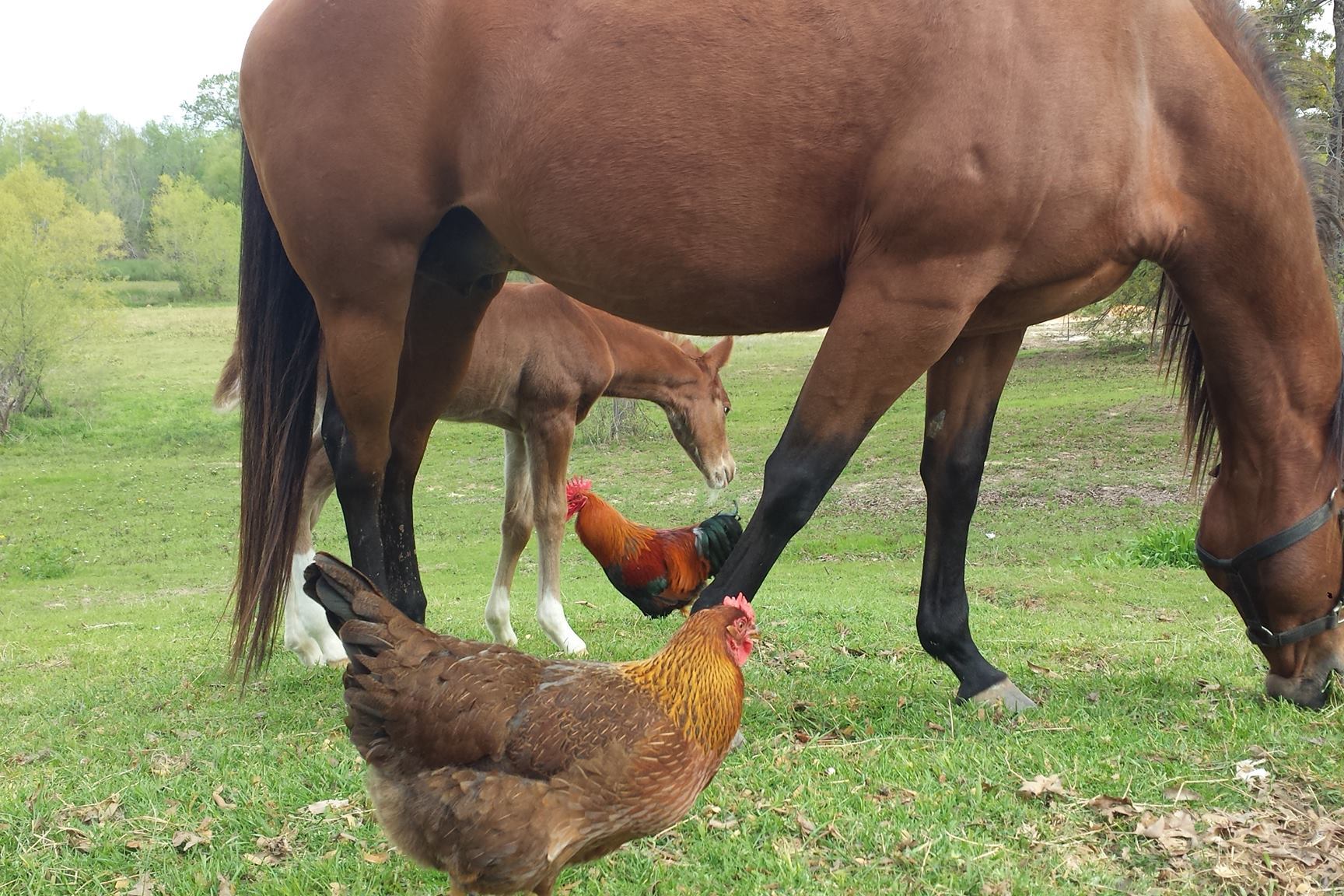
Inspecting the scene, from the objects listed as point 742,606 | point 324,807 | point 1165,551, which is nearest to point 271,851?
point 324,807

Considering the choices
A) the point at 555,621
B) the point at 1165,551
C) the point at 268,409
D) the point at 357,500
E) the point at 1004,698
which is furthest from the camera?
the point at 1165,551

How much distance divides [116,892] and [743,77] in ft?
9.19

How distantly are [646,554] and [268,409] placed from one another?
8.83ft

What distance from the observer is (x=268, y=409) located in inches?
180

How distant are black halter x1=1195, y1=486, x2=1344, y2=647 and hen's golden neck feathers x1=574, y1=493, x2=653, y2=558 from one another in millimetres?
3450

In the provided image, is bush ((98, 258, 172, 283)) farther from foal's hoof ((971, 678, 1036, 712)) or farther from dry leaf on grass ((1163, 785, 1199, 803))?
dry leaf on grass ((1163, 785, 1199, 803))

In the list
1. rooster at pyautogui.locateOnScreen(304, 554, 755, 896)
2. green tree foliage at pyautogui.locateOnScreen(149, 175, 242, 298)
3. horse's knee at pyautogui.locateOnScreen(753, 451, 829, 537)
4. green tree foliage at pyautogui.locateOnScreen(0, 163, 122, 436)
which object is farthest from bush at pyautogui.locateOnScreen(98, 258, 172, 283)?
rooster at pyautogui.locateOnScreen(304, 554, 755, 896)

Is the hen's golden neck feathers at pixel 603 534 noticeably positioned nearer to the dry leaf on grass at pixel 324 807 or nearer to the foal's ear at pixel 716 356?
the foal's ear at pixel 716 356

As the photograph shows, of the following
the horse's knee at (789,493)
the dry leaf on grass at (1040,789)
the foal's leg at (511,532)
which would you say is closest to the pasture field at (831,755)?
the dry leaf on grass at (1040,789)

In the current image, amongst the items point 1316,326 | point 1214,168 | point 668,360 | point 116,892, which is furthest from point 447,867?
point 668,360

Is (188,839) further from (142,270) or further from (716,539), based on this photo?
(142,270)

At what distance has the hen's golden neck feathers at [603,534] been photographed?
6.56m

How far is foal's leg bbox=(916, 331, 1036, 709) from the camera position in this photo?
13.1ft

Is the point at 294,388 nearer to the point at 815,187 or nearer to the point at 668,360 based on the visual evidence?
the point at 815,187
